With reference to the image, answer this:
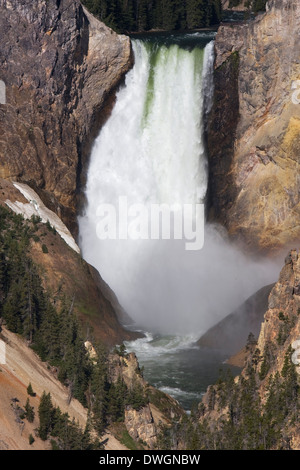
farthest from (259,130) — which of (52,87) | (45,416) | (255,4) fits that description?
(45,416)

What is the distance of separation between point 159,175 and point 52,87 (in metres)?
16.2

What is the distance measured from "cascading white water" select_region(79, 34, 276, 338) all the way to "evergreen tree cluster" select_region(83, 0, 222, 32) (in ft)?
41.3

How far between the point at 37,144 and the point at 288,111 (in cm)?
2471

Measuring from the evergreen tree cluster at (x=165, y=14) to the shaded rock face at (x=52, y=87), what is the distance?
14222 mm

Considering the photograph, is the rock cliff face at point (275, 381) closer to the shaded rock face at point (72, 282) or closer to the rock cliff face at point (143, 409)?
the rock cliff face at point (143, 409)

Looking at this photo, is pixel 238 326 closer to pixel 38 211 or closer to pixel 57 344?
pixel 38 211

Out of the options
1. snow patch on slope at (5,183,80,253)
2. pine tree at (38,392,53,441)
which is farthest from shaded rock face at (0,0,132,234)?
pine tree at (38,392,53,441)

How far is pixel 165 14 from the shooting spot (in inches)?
4870

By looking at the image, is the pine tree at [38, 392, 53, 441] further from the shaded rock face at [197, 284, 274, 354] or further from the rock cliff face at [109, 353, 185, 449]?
the shaded rock face at [197, 284, 274, 354]

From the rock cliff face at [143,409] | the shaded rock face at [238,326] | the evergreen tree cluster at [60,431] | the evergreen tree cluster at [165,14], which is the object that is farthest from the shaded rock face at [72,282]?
the evergreen tree cluster at [165,14]

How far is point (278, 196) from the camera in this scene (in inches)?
4218

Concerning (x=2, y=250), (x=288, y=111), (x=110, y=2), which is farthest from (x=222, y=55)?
(x=2, y=250)

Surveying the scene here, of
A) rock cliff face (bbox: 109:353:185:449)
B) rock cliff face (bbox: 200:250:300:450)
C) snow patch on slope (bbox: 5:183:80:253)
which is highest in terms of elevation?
snow patch on slope (bbox: 5:183:80:253)

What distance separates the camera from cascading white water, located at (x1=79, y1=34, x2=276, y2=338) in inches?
4262
